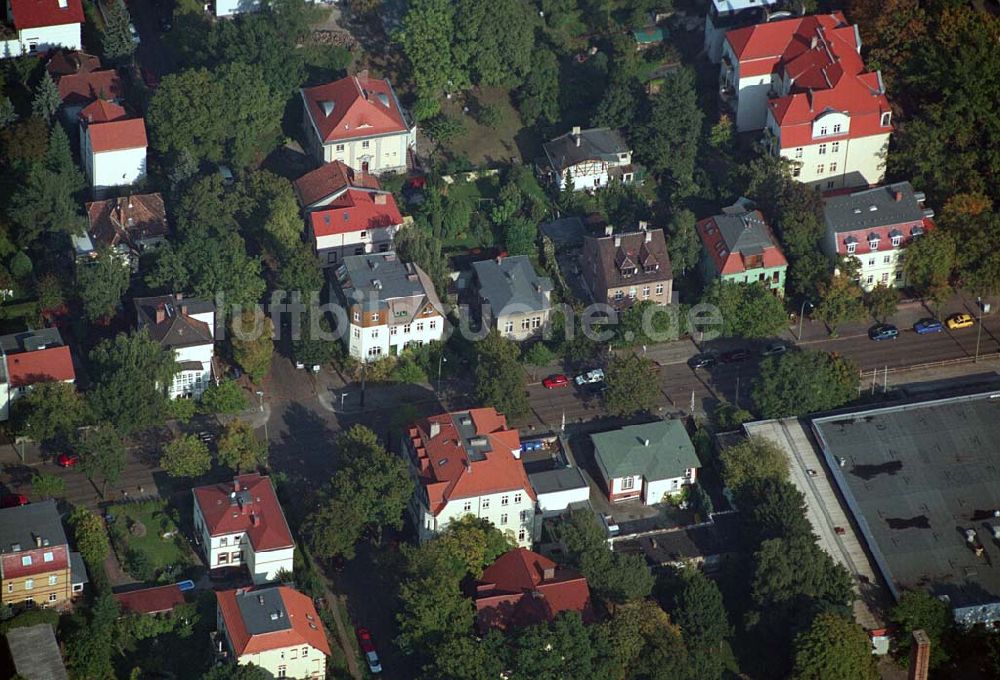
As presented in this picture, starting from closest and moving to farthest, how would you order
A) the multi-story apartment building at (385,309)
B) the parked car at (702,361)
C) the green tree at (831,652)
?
the green tree at (831,652) < the multi-story apartment building at (385,309) < the parked car at (702,361)

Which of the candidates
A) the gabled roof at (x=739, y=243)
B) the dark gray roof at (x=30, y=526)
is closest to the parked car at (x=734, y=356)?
the gabled roof at (x=739, y=243)

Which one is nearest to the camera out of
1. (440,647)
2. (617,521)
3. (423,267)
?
(440,647)

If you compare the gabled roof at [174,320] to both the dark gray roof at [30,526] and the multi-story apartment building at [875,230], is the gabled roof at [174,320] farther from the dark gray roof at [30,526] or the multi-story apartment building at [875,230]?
the multi-story apartment building at [875,230]

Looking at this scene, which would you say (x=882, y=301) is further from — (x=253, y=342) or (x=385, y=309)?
(x=253, y=342)

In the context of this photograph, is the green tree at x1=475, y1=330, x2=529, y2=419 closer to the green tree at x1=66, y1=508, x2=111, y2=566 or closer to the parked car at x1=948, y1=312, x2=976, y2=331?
the green tree at x1=66, y1=508, x2=111, y2=566

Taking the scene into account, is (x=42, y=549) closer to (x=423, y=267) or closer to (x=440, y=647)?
(x=440, y=647)

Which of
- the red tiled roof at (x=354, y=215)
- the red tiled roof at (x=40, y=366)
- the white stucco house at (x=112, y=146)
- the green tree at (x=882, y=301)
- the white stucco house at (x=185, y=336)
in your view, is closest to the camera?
the red tiled roof at (x=40, y=366)

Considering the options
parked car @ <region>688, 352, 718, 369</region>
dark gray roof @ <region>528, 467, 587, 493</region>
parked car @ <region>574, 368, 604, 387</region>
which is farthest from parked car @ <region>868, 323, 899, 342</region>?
dark gray roof @ <region>528, 467, 587, 493</region>

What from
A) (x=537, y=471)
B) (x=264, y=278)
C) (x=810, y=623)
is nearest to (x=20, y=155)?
(x=264, y=278)
